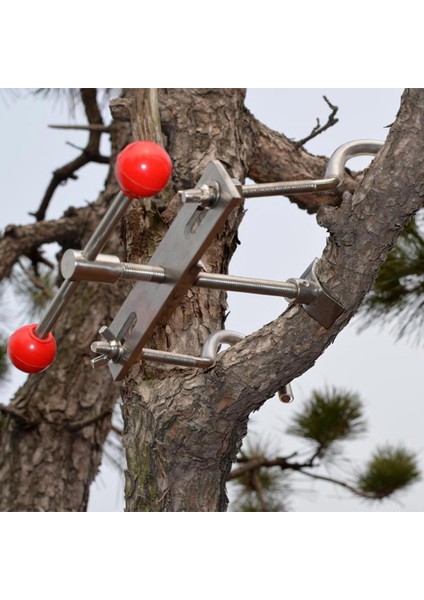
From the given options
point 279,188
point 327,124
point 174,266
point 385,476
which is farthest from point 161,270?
point 385,476

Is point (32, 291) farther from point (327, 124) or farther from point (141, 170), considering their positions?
point (141, 170)

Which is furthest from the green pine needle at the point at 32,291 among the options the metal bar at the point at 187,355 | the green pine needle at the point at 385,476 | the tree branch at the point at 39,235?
the metal bar at the point at 187,355

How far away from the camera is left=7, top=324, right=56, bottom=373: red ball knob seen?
32.5 inches

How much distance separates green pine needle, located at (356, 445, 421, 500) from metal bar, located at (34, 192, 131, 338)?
2149 millimetres

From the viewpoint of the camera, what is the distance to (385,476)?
113 inches

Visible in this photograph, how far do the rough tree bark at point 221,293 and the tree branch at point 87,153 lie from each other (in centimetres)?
78

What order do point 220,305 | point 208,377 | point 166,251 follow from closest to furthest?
point 166,251
point 208,377
point 220,305

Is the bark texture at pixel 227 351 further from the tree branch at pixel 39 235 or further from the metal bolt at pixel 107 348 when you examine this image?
the tree branch at pixel 39 235

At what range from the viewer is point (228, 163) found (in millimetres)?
1339

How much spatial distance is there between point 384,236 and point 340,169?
0.28 ft

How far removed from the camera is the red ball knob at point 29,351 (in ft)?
2.71

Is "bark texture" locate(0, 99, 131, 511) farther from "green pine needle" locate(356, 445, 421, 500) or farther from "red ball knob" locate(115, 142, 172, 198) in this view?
"red ball knob" locate(115, 142, 172, 198)

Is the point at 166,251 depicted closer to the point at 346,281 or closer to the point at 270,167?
the point at 346,281
